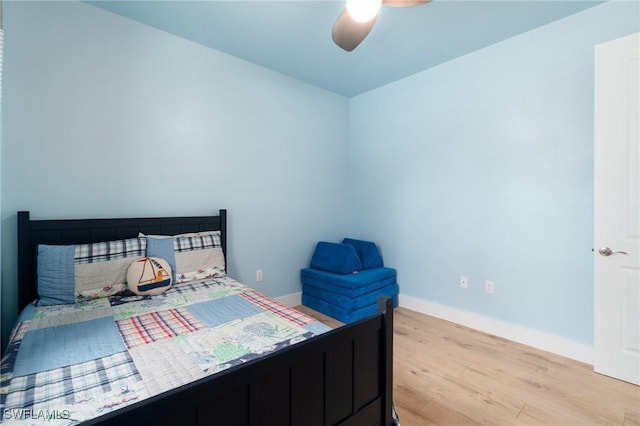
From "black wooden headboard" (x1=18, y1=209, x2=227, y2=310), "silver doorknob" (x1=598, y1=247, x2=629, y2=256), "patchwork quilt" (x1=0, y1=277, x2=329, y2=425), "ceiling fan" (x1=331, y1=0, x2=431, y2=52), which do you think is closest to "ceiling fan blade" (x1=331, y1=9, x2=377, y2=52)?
"ceiling fan" (x1=331, y1=0, x2=431, y2=52)

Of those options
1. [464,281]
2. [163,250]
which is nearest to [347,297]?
[464,281]

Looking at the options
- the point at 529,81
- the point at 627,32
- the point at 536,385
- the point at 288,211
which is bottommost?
the point at 536,385

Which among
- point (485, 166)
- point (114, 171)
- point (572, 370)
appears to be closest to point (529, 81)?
point (485, 166)

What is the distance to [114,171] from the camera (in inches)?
88.7

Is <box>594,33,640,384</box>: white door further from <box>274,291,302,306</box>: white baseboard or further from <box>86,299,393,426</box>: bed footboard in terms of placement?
<box>274,291,302,306</box>: white baseboard

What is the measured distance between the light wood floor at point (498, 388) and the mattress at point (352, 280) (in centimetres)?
57

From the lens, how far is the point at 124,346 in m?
1.27

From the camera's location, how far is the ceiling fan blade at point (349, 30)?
1.69 metres

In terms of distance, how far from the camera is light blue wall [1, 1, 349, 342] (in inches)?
76.4

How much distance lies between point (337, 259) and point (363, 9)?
7.26 feet

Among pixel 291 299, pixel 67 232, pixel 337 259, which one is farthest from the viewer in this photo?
pixel 291 299

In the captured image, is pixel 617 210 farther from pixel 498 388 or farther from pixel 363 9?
pixel 363 9

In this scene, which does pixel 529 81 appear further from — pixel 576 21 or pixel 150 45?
pixel 150 45

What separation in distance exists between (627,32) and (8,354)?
12.8 feet
